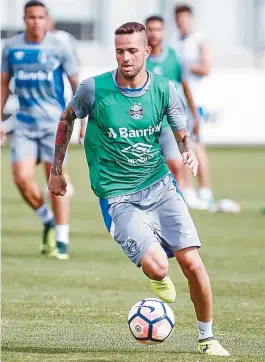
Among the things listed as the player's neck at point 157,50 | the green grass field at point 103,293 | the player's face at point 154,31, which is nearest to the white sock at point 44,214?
the green grass field at point 103,293

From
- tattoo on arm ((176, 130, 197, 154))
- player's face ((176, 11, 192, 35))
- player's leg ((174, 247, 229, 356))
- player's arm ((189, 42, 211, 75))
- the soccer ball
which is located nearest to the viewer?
the soccer ball

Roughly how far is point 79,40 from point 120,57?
27.7 m

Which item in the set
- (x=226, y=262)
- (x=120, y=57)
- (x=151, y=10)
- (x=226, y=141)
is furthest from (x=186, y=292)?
(x=151, y=10)

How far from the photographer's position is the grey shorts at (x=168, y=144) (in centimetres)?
1020

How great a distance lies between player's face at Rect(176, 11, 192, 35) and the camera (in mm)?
16631

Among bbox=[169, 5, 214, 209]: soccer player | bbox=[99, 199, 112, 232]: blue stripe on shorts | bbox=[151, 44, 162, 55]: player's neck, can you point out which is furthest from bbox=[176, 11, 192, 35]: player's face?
bbox=[99, 199, 112, 232]: blue stripe on shorts

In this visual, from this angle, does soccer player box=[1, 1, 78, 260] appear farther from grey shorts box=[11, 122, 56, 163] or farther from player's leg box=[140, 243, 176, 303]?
player's leg box=[140, 243, 176, 303]

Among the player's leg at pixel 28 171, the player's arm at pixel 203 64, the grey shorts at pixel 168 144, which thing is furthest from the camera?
the player's arm at pixel 203 64

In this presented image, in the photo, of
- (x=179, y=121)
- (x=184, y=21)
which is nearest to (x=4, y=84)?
(x=179, y=121)

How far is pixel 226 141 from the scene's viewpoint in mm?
28094

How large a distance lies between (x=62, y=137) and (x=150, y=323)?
1414mm

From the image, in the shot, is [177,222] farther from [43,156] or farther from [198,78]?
[198,78]

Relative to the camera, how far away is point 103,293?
389 inches

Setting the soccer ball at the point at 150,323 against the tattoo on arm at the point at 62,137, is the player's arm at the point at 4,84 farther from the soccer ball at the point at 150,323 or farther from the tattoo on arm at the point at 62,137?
the soccer ball at the point at 150,323
